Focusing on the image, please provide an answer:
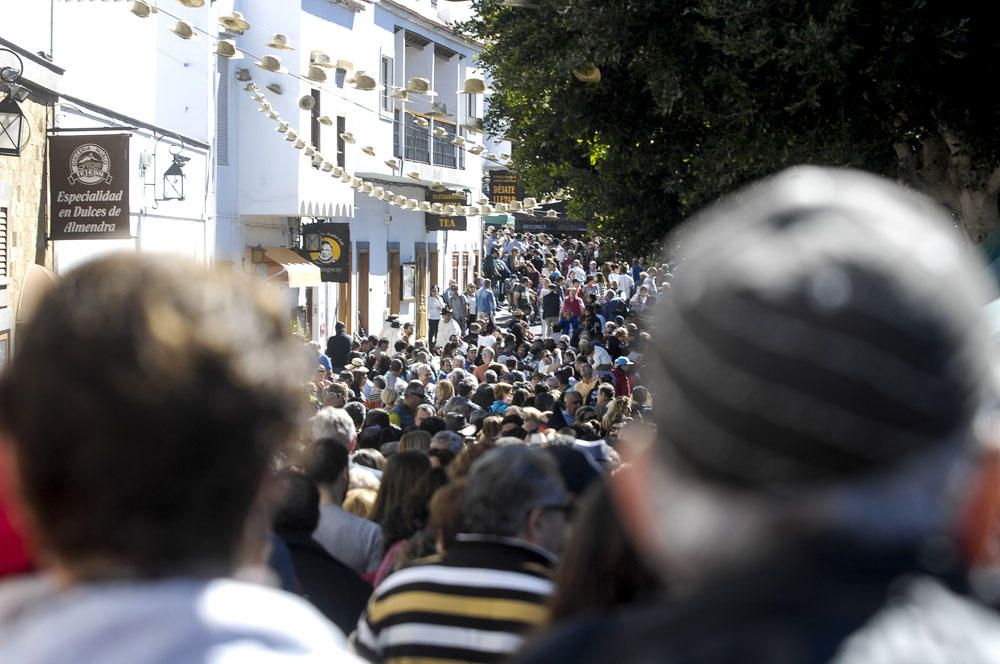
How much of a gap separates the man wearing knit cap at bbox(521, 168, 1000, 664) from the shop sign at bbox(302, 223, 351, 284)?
1020 inches

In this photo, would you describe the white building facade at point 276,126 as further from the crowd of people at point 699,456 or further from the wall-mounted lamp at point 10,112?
the crowd of people at point 699,456

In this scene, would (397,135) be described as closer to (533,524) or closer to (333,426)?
(333,426)

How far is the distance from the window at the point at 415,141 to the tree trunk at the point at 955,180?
70.2 feet

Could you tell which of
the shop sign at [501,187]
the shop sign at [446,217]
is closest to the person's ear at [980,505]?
the shop sign at [446,217]

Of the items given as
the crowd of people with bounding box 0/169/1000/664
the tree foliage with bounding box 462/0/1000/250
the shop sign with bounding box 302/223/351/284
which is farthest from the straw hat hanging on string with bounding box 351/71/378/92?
the shop sign with bounding box 302/223/351/284

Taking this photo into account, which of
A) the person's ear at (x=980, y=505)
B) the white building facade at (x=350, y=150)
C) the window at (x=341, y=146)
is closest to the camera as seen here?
the person's ear at (x=980, y=505)

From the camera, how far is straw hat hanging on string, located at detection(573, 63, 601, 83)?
1115 centimetres

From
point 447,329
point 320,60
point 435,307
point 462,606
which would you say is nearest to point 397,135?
point 435,307

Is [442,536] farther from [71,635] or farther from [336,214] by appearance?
[336,214]

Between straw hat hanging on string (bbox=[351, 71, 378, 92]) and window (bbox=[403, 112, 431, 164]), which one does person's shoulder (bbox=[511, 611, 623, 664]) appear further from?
window (bbox=[403, 112, 431, 164])

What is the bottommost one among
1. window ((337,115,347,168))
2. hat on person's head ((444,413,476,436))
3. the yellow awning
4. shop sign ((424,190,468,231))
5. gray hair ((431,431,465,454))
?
hat on person's head ((444,413,476,436))

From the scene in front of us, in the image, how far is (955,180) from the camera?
10.5 m

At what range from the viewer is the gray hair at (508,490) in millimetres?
3736

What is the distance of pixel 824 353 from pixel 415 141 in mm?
32156
